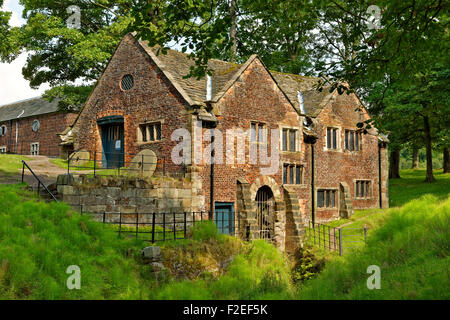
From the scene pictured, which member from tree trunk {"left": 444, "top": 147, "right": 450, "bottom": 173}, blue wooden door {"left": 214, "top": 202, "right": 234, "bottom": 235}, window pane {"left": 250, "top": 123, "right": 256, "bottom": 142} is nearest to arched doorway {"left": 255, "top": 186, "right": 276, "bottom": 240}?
blue wooden door {"left": 214, "top": 202, "right": 234, "bottom": 235}

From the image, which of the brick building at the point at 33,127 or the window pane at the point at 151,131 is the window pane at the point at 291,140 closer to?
the window pane at the point at 151,131

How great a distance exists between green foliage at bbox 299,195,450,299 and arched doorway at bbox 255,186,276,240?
10.4 meters

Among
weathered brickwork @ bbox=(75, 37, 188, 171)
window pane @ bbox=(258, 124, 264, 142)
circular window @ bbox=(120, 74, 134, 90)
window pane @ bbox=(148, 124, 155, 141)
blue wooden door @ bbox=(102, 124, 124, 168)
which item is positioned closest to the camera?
weathered brickwork @ bbox=(75, 37, 188, 171)

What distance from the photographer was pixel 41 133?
3925 cm

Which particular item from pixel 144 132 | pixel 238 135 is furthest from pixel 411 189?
pixel 144 132

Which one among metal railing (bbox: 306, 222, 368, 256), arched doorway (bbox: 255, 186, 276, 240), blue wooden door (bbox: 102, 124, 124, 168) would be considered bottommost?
metal railing (bbox: 306, 222, 368, 256)

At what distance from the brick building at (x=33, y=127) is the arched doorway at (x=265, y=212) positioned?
20.6m

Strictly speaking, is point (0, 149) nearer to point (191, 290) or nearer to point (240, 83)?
point (240, 83)

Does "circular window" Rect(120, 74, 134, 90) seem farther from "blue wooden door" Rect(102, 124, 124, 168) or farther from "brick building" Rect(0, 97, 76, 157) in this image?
"brick building" Rect(0, 97, 76, 157)

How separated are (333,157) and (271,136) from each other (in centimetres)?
620

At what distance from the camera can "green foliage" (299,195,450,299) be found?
7867mm

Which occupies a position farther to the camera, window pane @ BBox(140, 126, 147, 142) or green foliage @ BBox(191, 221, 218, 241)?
window pane @ BBox(140, 126, 147, 142)
